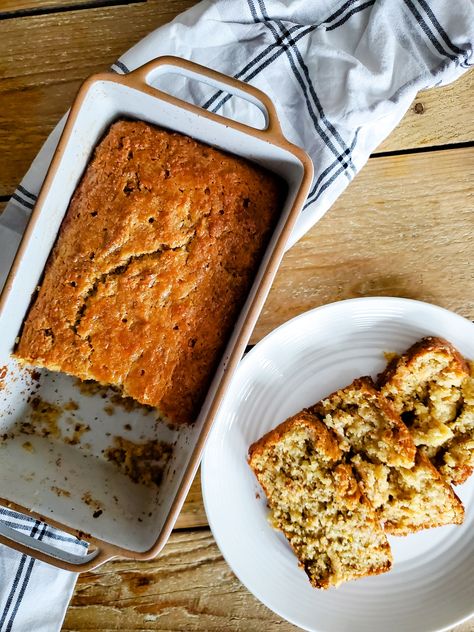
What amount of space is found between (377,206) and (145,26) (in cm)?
83

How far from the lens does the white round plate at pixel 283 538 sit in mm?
1747

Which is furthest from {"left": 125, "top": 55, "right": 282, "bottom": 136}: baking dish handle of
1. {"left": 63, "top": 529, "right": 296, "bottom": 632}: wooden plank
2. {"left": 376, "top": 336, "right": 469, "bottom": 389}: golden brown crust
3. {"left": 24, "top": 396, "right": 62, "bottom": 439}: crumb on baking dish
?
{"left": 63, "top": 529, "right": 296, "bottom": 632}: wooden plank

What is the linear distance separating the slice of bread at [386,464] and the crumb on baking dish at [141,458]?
1.45ft

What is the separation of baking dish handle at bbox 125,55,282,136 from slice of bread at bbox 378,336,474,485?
74cm

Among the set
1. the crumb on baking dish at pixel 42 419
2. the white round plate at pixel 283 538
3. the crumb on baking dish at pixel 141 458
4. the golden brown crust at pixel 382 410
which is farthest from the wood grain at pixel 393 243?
the crumb on baking dish at pixel 42 419

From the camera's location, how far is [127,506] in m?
1.63

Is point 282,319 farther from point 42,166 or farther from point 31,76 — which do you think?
point 31,76

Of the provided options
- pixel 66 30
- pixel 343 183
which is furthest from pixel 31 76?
pixel 343 183

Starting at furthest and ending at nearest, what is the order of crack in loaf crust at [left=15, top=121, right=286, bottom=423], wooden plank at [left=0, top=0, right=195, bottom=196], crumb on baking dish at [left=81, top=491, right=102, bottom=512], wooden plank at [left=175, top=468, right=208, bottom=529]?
wooden plank at [left=175, top=468, right=208, bottom=529]
wooden plank at [left=0, top=0, right=195, bottom=196]
crumb on baking dish at [left=81, top=491, right=102, bottom=512]
crack in loaf crust at [left=15, top=121, right=286, bottom=423]

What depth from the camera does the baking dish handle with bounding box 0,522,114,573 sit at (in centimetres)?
143

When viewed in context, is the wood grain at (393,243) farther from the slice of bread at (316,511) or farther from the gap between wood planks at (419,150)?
the slice of bread at (316,511)

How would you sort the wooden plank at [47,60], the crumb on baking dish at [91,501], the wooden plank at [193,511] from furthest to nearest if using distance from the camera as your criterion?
1. the wooden plank at [193,511]
2. the wooden plank at [47,60]
3. the crumb on baking dish at [91,501]

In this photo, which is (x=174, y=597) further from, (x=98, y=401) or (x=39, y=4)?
(x=39, y=4)

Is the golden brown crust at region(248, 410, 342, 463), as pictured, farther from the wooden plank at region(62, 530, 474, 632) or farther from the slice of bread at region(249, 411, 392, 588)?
the wooden plank at region(62, 530, 474, 632)
